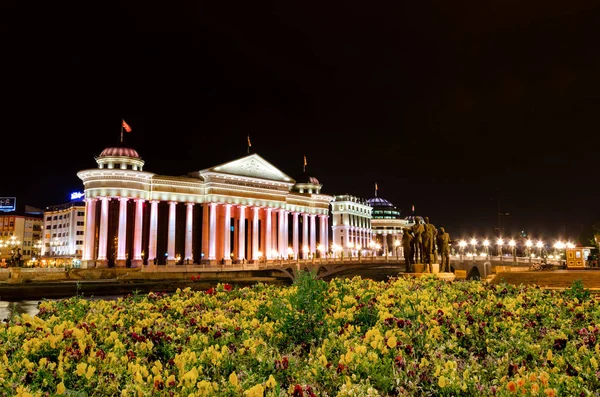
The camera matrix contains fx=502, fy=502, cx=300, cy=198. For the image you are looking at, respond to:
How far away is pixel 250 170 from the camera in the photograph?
9331cm

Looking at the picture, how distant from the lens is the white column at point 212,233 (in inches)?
3312

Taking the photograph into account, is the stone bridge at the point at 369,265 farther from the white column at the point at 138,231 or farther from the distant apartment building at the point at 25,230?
the distant apartment building at the point at 25,230

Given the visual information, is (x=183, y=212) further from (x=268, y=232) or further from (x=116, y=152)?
(x=268, y=232)

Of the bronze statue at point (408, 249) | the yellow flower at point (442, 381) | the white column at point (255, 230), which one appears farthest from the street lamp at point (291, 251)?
the yellow flower at point (442, 381)

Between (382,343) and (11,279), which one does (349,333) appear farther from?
(11,279)

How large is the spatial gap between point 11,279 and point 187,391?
5800 centimetres

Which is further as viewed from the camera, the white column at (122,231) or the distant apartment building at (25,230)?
the distant apartment building at (25,230)

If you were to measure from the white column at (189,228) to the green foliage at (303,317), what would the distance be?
244ft

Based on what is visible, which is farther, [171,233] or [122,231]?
[171,233]

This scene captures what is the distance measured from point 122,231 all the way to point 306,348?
235ft

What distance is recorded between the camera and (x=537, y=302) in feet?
44.4

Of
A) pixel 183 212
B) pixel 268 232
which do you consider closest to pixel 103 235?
pixel 183 212

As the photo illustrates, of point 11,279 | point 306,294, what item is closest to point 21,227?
point 11,279

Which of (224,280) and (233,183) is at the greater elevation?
(233,183)
